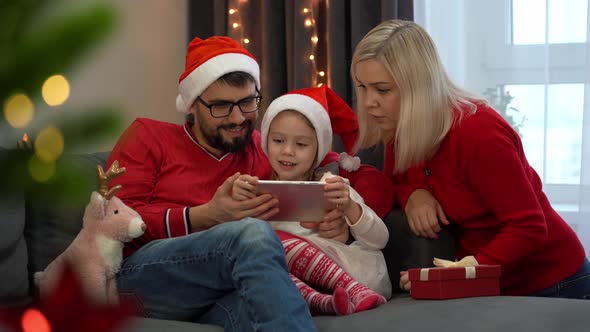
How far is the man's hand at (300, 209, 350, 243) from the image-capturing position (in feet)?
6.12

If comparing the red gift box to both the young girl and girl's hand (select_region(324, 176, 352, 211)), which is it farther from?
girl's hand (select_region(324, 176, 352, 211))

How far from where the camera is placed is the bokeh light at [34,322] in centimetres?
23

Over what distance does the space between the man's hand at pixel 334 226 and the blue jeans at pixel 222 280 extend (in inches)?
13.9

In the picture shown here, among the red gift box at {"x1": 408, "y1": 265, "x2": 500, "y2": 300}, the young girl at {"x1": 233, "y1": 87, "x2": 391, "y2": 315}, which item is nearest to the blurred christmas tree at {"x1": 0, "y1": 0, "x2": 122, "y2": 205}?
the young girl at {"x1": 233, "y1": 87, "x2": 391, "y2": 315}

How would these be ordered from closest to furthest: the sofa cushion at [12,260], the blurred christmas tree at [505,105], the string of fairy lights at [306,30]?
the sofa cushion at [12,260] < the blurred christmas tree at [505,105] < the string of fairy lights at [306,30]

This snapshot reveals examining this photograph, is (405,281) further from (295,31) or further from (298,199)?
(295,31)

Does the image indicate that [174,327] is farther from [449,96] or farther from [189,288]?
[449,96]

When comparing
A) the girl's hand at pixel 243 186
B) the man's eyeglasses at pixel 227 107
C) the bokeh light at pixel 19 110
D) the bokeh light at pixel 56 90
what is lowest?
the girl's hand at pixel 243 186

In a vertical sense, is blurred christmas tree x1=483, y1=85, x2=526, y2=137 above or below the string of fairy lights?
below

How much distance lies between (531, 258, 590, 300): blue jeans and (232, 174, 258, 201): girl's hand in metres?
Answer: 0.81

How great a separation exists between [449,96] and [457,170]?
20 centimetres

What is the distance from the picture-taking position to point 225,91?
204 centimetres

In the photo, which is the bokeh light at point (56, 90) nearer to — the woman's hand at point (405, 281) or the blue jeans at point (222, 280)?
the blue jeans at point (222, 280)

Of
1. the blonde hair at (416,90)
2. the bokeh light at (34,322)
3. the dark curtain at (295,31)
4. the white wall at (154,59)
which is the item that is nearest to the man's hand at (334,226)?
the blonde hair at (416,90)
